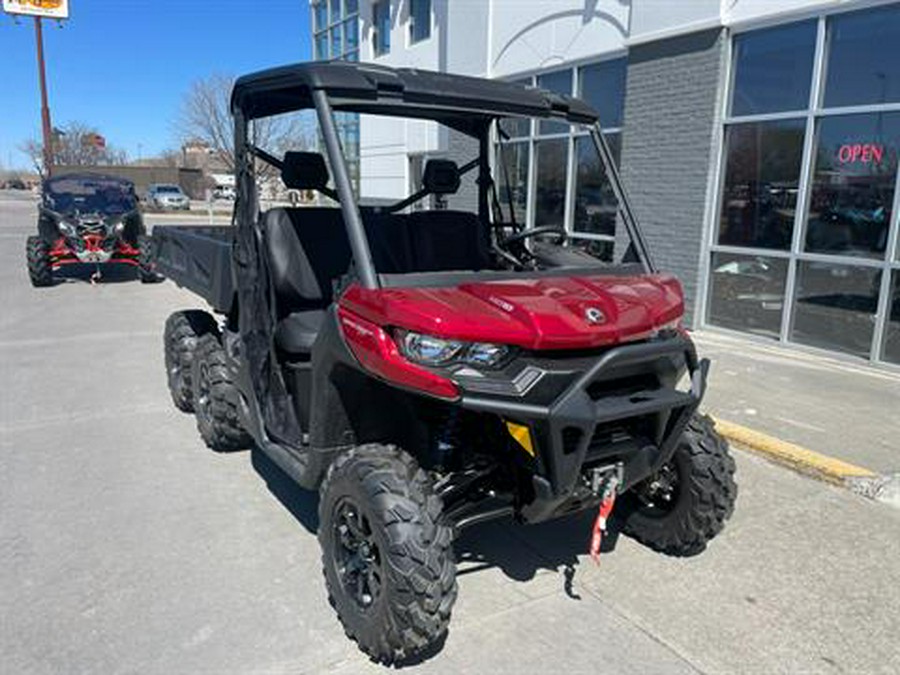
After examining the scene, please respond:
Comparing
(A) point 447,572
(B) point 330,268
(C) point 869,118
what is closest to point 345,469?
(A) point 447,572

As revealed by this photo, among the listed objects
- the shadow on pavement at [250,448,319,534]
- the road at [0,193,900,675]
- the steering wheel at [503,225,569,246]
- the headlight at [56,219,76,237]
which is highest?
the steering wheel at [503,225,569,246]

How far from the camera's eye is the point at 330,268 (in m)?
4.03

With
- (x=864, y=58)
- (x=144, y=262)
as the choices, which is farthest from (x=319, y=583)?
(x=144, y=262)

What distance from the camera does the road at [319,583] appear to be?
2.68 metres

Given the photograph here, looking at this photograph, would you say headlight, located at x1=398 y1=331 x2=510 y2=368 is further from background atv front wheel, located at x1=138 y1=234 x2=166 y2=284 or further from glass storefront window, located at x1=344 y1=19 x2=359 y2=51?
glass storefront window, located at x1=344 y1=19 x2=359 y2=51

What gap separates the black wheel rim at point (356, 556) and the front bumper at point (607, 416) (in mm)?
623

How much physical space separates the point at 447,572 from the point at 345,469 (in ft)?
1.88

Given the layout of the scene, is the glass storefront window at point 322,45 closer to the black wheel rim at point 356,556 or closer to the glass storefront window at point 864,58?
the glass storefront window at point 864,58

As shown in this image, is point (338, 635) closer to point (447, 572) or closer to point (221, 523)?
point (447, 572)

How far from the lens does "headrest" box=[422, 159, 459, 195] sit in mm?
4059

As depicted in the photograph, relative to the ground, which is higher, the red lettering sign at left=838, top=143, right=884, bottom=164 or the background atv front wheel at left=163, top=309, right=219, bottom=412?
the red lettering sign at left=838, top=143, right=884, bottom=164

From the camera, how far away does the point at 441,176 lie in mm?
4066

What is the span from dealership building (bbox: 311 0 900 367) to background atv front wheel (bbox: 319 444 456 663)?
102 inches

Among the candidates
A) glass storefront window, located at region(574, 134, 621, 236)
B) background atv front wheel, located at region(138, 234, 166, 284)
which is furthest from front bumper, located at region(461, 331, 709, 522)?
background atv front wheel, located at region(138, 234, 166, 284)
